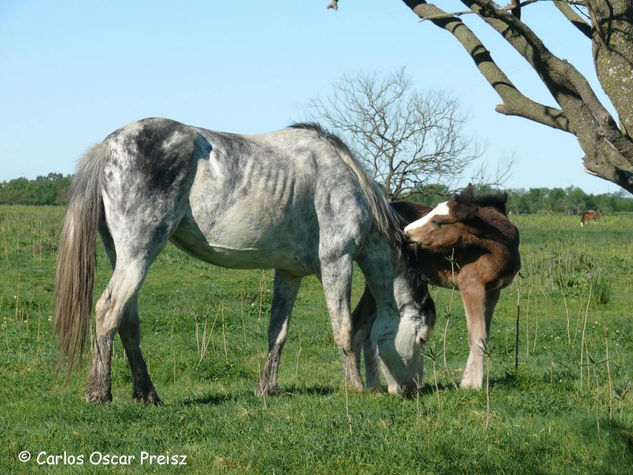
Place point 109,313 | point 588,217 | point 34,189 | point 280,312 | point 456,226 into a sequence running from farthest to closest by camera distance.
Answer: point 34,189 → point 588,217 → point 456,226 → point 280,312 → point 109,313

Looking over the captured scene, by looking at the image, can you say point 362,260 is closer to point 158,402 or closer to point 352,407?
point 352,407

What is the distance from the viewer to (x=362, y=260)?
8.08 meters

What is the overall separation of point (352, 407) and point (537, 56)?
385 centimetres

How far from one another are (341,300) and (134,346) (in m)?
1.95

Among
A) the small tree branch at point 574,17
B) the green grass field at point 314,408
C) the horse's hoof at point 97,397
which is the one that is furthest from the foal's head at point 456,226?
the small tree branch at point 574,17

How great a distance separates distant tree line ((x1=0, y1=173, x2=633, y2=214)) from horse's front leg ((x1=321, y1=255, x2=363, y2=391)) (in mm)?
44993

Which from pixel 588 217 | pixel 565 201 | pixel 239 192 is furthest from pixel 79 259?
pixel 565 201

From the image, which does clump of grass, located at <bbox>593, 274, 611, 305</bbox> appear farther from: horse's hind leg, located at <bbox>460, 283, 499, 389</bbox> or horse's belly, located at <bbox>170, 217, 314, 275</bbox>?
horse's belly, located at <bbox>170, 217, 314, 275</bbox>

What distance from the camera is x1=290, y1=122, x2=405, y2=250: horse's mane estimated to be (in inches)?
307

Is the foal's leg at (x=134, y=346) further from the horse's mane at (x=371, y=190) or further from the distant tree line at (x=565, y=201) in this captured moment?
the distant tree line at (x=565, y=201)

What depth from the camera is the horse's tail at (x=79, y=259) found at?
22.3ft

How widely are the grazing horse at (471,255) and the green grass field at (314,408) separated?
1.68 ft

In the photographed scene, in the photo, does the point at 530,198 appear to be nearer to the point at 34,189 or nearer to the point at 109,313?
the point at 34,189

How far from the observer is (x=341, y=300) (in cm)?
772
